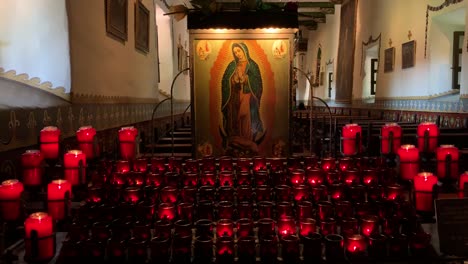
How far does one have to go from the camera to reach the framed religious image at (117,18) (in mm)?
5404

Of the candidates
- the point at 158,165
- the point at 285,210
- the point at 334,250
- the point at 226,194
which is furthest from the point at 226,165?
the point at 334,250

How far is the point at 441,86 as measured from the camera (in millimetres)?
7988

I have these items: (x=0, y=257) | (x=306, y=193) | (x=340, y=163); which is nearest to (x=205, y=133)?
(x=340, y=163)

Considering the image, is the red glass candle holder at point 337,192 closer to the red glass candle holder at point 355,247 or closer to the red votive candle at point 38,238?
the red glass candle holder at point 355,247

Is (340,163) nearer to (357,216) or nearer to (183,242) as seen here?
(357,216)

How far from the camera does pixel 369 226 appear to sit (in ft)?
7.36

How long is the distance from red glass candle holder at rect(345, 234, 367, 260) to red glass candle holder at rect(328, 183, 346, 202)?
0.51 metres

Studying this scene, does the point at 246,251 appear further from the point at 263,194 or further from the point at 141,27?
the point at 141,27

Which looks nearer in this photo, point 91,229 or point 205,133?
point 91,229

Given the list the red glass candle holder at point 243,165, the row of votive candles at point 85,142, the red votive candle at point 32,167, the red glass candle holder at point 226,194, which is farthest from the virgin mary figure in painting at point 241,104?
the red votive candle at point 32,167

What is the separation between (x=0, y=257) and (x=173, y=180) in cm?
112

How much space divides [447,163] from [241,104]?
2288 mm

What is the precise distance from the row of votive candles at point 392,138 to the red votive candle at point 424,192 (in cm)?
95

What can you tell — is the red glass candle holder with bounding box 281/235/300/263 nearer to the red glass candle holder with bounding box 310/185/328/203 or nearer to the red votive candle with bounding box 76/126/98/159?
the red glass candle holder with bounding box 310/185/328/203
